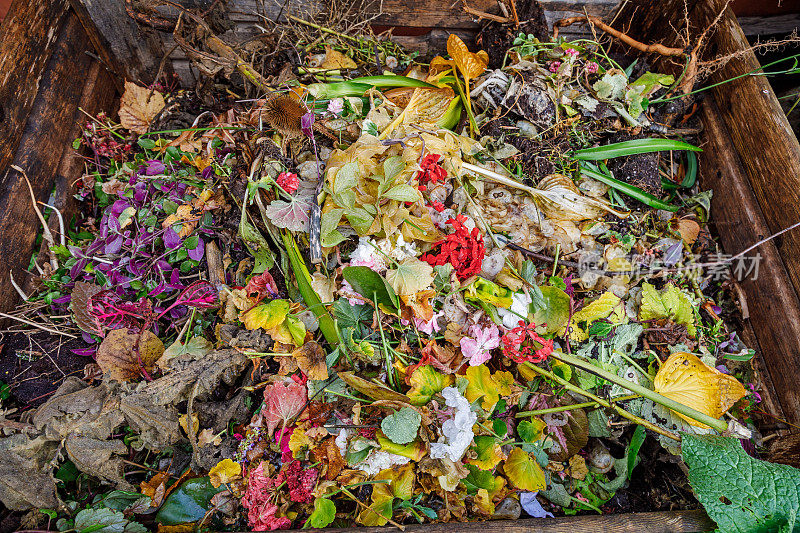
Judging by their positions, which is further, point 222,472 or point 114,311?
point 114,311

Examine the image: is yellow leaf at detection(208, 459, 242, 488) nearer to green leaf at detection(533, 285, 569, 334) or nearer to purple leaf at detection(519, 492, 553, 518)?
purple leaf at detection(519, 492, 553, 518)

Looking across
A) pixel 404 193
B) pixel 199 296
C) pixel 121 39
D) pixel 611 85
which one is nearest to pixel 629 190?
pixel 611 85

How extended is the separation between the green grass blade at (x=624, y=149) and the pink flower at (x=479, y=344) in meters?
0.84

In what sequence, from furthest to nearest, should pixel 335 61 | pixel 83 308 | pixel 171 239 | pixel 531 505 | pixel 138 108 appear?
pixel 138 108
pixel 335 61
pixel 171 239
pixel 83 308
pixel 531 505

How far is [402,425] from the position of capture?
124 centimetres

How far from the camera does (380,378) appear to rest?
137 cm

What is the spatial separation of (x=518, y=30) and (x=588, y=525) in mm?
1836

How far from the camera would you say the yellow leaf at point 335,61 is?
6.07 ft

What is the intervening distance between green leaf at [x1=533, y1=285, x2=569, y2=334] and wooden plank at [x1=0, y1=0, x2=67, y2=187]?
2003 millimetres

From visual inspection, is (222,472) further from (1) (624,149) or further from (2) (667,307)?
(1) (624,149)

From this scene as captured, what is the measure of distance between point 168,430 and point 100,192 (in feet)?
3.75

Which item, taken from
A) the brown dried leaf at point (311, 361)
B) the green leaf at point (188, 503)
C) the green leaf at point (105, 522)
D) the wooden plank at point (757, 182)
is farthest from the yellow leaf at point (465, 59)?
the green leaf at point (105, 522)

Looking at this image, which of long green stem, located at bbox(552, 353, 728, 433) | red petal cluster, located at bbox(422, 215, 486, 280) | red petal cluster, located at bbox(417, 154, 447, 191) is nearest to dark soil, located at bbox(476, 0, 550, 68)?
red petal cluster, located at bbox(417, 154, 447, 191)

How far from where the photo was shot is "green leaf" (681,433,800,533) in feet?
3.84
